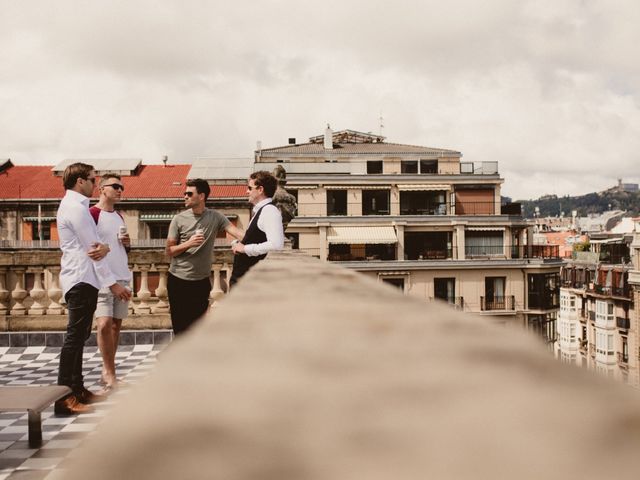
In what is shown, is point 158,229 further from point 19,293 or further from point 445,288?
point 19,293

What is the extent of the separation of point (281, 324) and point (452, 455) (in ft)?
1.28

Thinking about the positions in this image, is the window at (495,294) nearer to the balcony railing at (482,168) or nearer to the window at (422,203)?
the window at (422,203)

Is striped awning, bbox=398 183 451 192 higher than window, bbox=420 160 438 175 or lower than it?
lower

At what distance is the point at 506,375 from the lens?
46 centimetres

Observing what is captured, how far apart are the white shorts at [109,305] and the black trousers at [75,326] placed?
0.45 metres

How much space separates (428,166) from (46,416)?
5050 centimetres

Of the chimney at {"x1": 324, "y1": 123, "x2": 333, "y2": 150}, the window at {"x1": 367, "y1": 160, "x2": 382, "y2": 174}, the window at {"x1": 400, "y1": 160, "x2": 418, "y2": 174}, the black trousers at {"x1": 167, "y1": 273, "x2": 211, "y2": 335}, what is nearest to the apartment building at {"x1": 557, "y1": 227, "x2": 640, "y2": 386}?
the window at {"x1": 400, "y1": 160, "x2": 418, "y2": 174}

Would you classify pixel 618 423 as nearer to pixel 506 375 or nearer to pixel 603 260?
pixel 506 375

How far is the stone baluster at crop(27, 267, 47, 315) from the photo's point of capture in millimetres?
7965

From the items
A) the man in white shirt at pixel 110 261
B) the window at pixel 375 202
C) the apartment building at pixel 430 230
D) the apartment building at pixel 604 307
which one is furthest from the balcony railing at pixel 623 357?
the man in white shirt at pixel 110 261

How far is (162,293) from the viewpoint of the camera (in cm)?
819

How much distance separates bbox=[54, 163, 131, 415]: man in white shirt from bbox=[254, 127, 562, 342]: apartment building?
42.3 metres

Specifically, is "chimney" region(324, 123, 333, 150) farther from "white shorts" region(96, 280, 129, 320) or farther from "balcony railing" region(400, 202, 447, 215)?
"white shorts" region(96, 280, 129, 320)

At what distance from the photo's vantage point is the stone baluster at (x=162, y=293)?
8078mm
